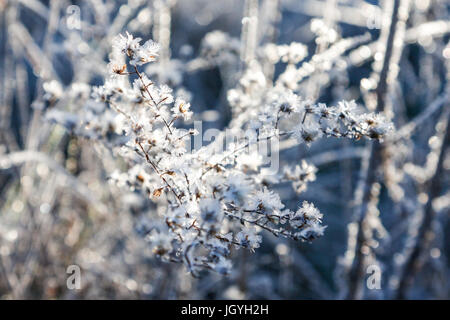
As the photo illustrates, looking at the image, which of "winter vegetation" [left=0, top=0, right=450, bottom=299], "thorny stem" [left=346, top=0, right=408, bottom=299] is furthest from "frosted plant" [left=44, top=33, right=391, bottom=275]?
"thorny stem" [left=346, top=0, right=408, bottom=299]

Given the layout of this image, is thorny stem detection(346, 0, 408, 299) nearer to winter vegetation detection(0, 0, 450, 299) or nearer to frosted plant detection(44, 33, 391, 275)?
winter vegetation detection(0, 0, 450, 299)

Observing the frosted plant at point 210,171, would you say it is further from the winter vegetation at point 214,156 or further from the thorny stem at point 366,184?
the thorny stem at point 366,184

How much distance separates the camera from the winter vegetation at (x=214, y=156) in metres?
0.81

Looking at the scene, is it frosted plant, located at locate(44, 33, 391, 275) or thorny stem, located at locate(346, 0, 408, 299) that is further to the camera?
thorny stem, located at locate(346, 0, 408, 299)

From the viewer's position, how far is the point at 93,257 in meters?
2.12

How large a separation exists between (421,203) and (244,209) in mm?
1313

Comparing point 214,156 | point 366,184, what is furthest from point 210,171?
point 366,184

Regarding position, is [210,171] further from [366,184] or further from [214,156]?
[366,184]

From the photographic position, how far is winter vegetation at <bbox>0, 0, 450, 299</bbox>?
81 centimetres

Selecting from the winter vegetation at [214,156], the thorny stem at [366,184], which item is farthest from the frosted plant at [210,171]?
the thorny stem at [366,184]

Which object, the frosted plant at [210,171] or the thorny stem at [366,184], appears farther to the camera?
the thorny stem at [366,184]

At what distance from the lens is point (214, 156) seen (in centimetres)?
85
